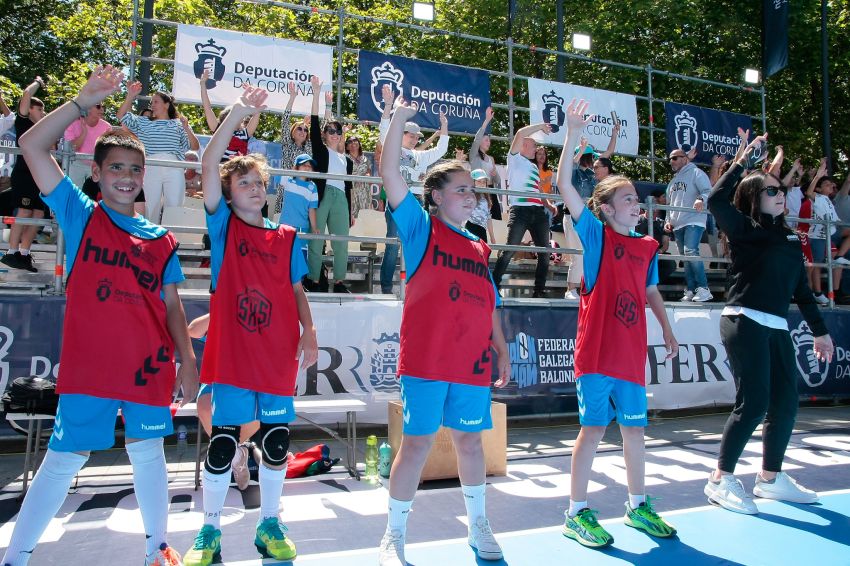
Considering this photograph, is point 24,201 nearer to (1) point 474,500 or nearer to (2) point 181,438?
(2) point 181,438

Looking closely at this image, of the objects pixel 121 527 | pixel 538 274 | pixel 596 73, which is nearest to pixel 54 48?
pixel 596 73

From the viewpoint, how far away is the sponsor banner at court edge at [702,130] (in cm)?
1295

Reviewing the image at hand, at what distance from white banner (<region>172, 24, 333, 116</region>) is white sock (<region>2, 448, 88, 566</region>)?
766 centimetres

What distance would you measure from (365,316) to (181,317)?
11.8 feet

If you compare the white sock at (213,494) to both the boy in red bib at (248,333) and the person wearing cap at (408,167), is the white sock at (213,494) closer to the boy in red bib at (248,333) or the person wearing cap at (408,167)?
the boy in red bib at (248,333)

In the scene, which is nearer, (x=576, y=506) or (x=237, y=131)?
(x=576, y=506)

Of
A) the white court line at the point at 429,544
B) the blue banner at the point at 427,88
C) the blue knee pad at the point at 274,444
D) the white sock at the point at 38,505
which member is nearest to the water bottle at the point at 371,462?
the white court line at the point at 429,544

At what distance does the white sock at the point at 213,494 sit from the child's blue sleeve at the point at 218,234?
0.95 metres

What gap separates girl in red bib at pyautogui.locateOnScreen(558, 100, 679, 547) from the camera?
392 cm

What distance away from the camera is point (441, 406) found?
345cm

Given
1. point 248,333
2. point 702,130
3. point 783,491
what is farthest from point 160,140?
point 702,130

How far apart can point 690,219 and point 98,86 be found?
26.7 ft

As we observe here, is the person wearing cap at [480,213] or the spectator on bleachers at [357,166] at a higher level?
the spectator on bleachers at [357,166]

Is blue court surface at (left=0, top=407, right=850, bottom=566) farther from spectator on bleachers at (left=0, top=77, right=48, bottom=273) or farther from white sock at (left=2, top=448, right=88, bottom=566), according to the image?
spectator on bleachers at (left=0, top=77, right=48, bottom=273)
